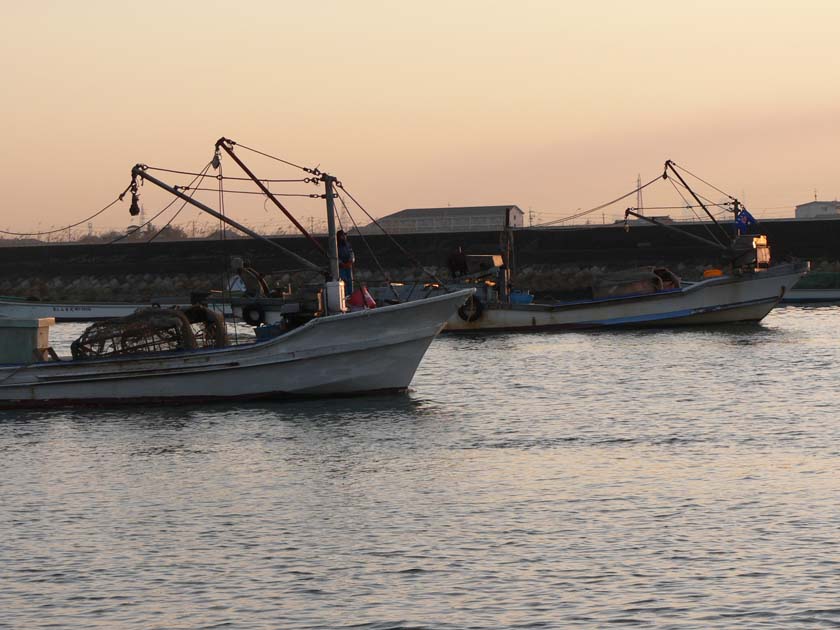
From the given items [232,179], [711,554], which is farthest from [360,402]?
[711,554]

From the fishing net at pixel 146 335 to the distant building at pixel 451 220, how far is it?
103 meters

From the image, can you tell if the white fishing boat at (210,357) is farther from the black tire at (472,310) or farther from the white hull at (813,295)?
the white hull at (813,295)

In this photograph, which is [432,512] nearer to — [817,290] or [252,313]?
[252,313]

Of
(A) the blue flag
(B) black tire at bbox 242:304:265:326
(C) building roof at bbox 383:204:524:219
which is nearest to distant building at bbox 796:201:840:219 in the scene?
(C) building roof at bbox 383:204:524:219

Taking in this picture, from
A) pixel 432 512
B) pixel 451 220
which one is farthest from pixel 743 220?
pixel 451 220

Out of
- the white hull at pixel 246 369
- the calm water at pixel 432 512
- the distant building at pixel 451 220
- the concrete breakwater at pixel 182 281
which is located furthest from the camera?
the distant building at pixel 451 220

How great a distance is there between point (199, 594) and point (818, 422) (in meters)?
15.7

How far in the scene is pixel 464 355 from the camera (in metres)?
46.7

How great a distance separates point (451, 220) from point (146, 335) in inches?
4342

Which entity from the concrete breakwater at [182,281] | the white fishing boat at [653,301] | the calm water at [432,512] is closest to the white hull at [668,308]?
the white fishing boat at [653,301]

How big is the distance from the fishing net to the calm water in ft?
4.82

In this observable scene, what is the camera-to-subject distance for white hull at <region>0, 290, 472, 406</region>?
31.0m

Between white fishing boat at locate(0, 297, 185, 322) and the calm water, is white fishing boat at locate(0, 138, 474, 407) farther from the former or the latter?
white fishing boat at locate(0, 297, 185, 322)

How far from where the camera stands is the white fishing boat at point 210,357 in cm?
3103
